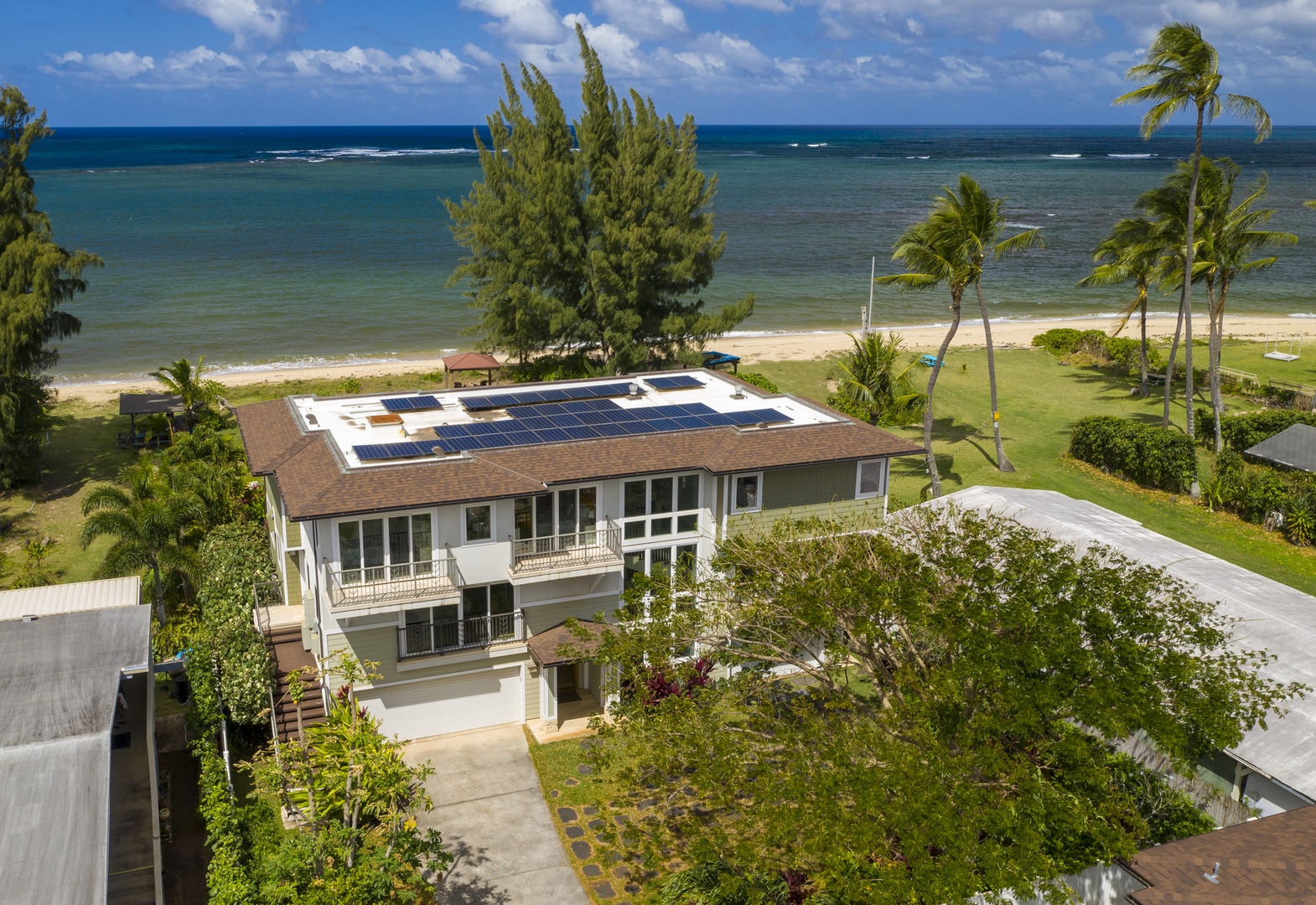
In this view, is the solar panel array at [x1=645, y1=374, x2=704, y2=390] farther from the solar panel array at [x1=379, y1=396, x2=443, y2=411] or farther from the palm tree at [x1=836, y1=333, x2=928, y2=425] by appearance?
the palm tree at [x1=836, y1=333, x2=928, y2=425]

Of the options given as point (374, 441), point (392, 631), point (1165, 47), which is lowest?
point (392, 631)

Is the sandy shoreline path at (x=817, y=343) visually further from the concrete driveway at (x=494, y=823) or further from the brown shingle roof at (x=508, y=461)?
→ the concrete driveway at (x=494, y=823)

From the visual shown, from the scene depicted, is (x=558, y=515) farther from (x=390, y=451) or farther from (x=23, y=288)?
(x=23, y=288)

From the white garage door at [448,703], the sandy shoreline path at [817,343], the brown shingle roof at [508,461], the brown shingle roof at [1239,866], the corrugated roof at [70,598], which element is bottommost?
the white garage door at [448,703]

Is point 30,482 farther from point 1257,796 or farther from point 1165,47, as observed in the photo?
point 1165,47

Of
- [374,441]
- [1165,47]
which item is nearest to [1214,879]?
[374,441]

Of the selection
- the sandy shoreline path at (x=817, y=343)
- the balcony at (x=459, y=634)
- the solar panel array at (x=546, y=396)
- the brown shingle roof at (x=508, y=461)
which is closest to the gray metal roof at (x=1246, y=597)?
the brown shingle roof at (x=508, y=461)
